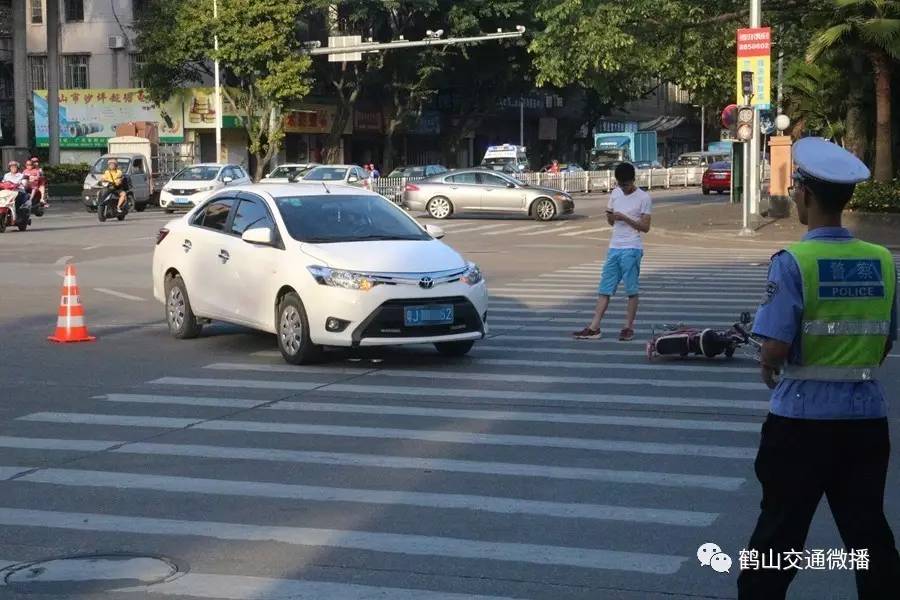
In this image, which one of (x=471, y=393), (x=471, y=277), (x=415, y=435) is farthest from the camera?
(x=471, y=277)

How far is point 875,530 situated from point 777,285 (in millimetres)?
872

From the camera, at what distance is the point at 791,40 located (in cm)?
4141

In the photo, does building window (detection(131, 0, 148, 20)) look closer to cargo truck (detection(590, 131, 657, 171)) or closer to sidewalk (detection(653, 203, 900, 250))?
cargo truck (detection(590, 131, 657, 171))

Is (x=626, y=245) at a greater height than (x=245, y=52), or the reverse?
(x=245, y=52)

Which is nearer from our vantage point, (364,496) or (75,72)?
(364,496)

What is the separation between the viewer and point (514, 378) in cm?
1190

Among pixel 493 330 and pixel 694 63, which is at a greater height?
pixel 694 63

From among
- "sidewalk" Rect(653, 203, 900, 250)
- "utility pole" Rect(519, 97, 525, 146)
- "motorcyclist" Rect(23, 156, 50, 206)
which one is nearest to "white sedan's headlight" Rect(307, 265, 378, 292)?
"sidewalk" Rect(653, 203, 900, 250)

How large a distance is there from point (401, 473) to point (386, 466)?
21cm

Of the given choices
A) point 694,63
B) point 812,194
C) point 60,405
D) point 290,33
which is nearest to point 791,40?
point 694,63

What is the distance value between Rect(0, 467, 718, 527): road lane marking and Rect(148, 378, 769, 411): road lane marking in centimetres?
310

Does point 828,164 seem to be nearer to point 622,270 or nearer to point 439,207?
point 622,270

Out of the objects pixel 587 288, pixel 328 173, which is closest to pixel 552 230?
pixel 328 173

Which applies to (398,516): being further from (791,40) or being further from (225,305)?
(791,40)
